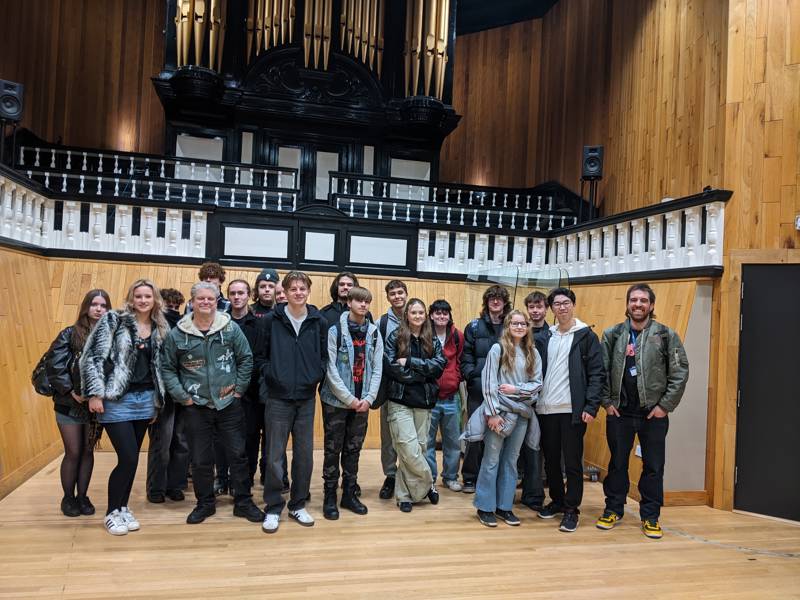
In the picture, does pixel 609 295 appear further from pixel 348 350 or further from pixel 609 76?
pixel 609 76

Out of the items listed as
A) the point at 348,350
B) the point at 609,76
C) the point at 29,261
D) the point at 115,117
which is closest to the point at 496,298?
the point at 348,350

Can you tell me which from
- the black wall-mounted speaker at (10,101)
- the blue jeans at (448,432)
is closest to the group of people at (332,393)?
the blue jeans at (448,432)

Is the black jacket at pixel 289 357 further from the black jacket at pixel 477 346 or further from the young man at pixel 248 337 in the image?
the black jacket at pixel 477 346

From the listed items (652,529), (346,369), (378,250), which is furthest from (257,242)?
(652,529)

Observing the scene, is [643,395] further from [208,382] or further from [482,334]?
[208,382]

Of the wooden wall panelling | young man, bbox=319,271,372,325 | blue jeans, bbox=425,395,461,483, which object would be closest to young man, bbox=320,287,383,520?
young man, bbox=319,271,372,325

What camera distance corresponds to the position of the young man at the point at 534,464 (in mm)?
3852

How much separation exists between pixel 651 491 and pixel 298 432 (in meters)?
2.13

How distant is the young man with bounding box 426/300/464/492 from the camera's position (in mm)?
4069

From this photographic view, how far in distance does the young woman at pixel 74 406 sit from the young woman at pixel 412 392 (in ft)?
5.67

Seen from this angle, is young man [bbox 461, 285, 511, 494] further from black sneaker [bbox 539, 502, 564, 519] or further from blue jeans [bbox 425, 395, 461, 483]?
black sneaker [bbox 539, 502, 564, 519]

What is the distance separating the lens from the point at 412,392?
3730mm

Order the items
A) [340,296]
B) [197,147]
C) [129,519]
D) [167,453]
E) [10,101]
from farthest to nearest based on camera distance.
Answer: [197,147] → [10,101] → [340,296] → [167,453] → [129,519]

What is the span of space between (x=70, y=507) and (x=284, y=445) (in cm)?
128
